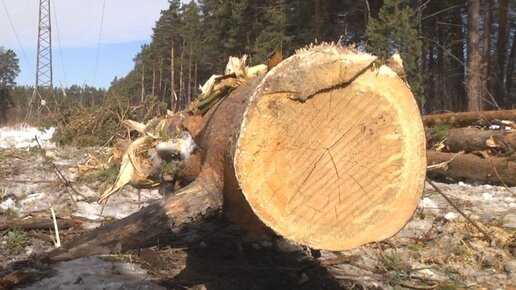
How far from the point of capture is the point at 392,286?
2869 millimetres

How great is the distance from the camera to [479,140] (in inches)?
236

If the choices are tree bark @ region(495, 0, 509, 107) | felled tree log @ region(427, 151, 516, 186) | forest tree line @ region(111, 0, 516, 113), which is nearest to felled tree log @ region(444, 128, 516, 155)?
felled tree log @ region(427, 151, 516, 186)

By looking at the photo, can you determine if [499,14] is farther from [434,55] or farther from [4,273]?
[4,273]

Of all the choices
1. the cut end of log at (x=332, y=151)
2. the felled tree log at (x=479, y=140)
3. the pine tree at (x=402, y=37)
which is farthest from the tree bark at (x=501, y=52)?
the cut end of log at (x=332, y=151)

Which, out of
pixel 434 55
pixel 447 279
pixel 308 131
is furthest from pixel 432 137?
pixel 434 55

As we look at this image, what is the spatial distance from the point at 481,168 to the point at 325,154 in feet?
13.3

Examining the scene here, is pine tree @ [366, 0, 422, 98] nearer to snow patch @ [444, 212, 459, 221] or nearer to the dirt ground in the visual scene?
snow patch @ [444, 212, 459, 221]

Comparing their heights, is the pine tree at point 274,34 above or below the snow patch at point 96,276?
above

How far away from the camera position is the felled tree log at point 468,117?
21.2 ft

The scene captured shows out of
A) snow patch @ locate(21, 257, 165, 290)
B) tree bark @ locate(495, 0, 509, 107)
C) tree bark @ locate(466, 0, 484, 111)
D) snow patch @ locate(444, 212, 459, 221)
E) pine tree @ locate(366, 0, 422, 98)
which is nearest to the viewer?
snow patch @ locate(21, 257, 165, 290)

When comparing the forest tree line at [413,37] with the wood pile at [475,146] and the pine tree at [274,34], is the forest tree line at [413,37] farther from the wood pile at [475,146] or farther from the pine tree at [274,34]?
the wood pile at [475,146]

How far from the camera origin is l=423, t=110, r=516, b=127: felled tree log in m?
6.46

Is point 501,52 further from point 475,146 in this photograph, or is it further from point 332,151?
point 332,151

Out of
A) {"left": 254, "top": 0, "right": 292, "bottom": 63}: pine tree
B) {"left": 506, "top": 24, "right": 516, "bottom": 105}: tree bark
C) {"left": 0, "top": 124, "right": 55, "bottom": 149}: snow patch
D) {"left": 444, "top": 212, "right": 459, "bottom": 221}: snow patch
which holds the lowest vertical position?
{"left": 444, "top": 212, "right": 459, "bottom": 221}: snow patch
